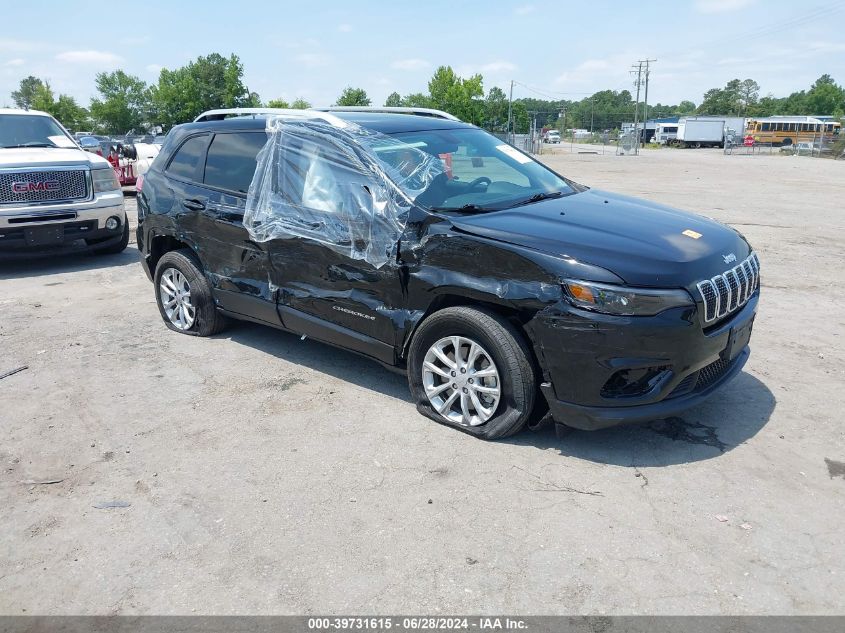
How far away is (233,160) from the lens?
559 cm

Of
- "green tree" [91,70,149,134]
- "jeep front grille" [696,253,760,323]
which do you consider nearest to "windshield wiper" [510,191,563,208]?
"jeep front grille" [696,253,760,323]

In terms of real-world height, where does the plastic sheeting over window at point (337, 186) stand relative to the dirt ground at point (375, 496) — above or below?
above

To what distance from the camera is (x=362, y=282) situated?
458 centimetres

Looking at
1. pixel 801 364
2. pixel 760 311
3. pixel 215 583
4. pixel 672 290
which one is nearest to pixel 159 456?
pixel 215 583

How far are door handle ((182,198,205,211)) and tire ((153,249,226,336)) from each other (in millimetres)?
434

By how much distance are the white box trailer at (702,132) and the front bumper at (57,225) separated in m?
68.9

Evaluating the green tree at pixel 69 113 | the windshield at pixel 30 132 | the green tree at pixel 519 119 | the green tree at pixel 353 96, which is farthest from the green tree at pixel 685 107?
the windshield at pixel 30 132

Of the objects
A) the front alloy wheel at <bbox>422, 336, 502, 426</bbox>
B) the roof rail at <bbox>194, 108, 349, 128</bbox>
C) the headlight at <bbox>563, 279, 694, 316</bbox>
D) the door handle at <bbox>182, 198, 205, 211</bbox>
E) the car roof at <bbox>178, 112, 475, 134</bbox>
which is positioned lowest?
the front alloy wheel at <bbox>422, 336, 502, 426</bbox>

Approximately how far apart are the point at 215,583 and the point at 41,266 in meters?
8.11

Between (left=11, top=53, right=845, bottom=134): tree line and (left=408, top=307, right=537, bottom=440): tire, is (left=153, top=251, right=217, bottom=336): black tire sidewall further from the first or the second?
(left=11, top=53, right=845, bottom=134): tree line

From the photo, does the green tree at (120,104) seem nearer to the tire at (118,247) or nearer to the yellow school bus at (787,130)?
the yellow school bus at (787,130)

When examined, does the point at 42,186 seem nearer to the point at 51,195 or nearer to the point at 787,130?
the point at 51,195

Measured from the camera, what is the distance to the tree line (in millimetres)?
75812

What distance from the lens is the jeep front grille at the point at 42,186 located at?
864 cm
